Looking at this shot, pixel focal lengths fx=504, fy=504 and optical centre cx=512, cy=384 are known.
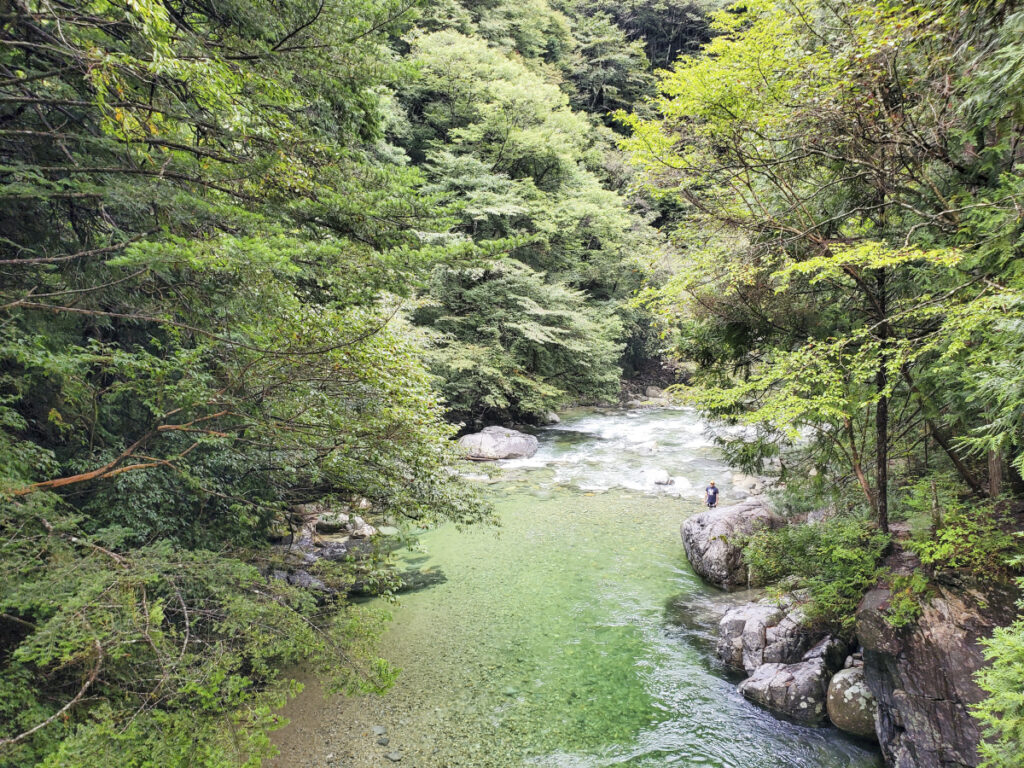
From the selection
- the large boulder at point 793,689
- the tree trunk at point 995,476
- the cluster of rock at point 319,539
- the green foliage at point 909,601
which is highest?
the tree trunk at point 995,476

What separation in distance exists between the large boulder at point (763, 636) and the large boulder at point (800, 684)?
16 cm

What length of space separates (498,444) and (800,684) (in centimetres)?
1242

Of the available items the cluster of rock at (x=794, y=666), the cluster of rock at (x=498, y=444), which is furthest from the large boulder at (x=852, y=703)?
the cluster of rock at (x=498, y=444)

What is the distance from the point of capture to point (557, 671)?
684 centimetres

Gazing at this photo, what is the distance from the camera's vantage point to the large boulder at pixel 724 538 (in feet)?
29.8

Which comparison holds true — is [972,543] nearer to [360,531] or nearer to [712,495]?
[712,495]

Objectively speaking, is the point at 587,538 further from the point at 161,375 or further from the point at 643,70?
the point at 643,70

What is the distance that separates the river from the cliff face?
64 cm

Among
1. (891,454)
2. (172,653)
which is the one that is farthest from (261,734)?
(891,454)

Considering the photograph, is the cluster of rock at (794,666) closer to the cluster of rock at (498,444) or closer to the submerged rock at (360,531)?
the submerged rock at (360,531)

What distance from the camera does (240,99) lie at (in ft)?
12.4

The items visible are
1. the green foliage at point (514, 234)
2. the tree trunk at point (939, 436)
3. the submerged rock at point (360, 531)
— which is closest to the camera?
the tree trunk at point (939, 436)

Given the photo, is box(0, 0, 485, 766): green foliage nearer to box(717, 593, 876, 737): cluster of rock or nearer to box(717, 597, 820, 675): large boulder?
box(717, 593, 876, 737): cluster of rock

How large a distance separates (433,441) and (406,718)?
10.6ft
